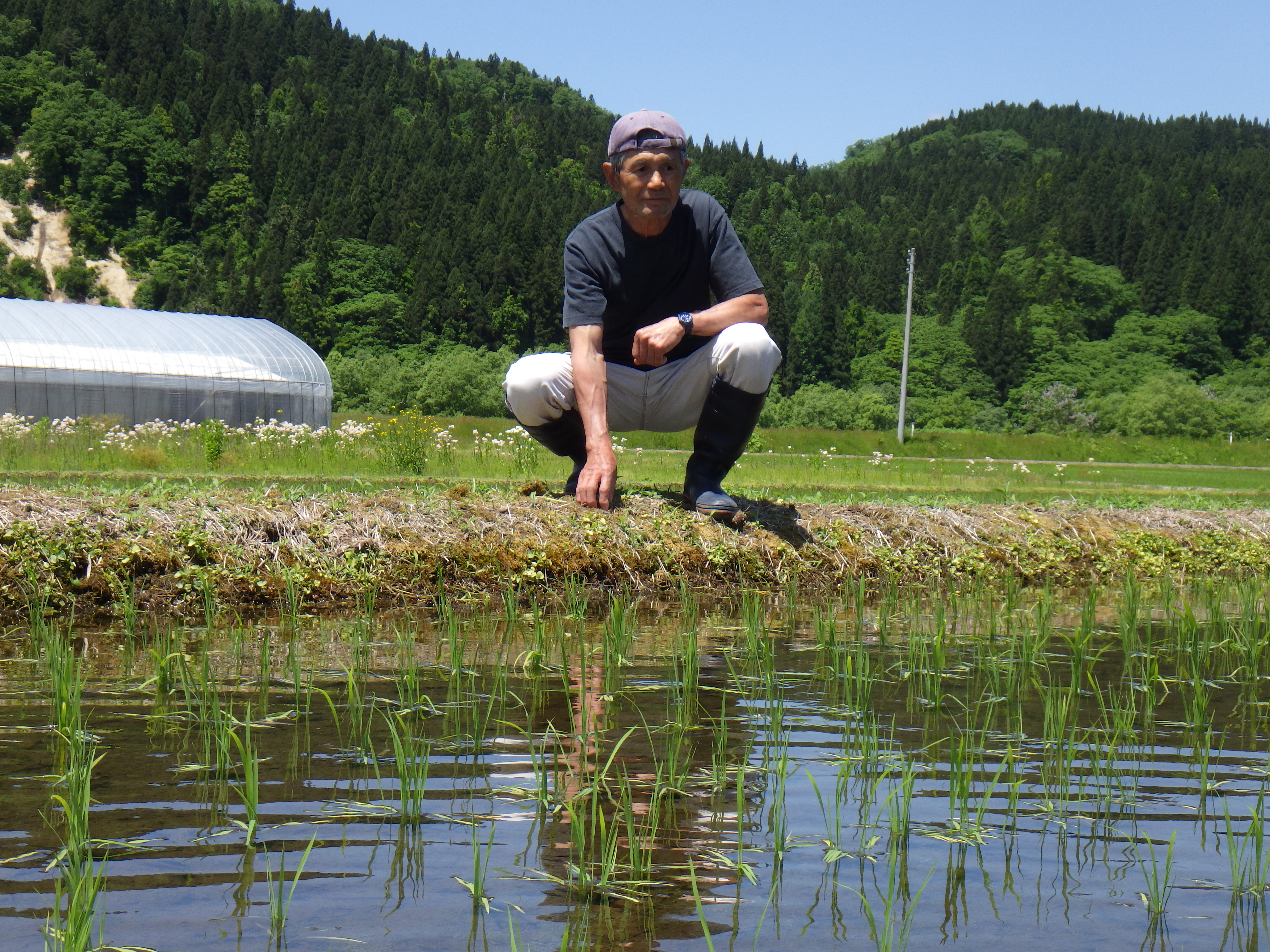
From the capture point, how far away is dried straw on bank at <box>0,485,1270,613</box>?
454cm

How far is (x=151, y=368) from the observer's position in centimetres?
2895

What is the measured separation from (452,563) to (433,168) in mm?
109961

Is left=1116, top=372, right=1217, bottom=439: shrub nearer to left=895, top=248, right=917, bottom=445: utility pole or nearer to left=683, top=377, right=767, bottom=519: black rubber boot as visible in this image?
left=895, top=248, right=917, bottom=445: utility pole

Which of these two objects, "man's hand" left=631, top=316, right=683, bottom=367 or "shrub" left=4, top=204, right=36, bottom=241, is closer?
"man's hand" left=631, top=316, right=683, bottom=367

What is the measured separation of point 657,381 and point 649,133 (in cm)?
117

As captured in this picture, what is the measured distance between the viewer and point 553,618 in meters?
4.59

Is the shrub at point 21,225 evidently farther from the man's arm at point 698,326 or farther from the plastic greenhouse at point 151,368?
the man's arm at point 698,326

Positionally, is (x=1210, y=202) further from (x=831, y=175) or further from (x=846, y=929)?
(x=846, y=929)

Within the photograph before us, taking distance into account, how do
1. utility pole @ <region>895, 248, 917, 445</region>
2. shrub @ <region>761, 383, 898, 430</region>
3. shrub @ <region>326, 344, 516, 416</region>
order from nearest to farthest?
1. utility pole @ <region>895, 248, 917, 445</region>
2. shrub @ <region>326, 344, 516, 416</region>
3. shrub @ <region>761, 383, 898, 430</region>

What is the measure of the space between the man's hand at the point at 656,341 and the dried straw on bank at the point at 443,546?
31.9 inches

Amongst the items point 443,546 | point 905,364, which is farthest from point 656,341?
point 905,364

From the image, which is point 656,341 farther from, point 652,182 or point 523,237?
point 523,237

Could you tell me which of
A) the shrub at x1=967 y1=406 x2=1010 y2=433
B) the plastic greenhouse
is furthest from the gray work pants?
the shrub at x1=967 y1=406 x2=1010 y2=433

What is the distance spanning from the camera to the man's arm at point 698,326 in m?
4.96
